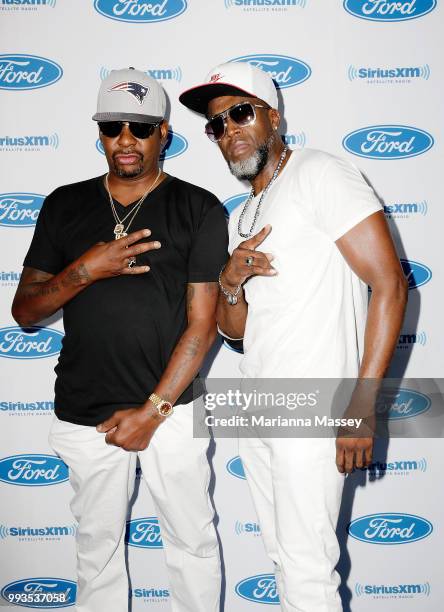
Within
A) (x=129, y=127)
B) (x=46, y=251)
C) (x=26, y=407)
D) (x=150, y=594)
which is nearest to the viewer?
(x=129, y=127)

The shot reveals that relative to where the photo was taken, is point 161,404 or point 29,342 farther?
point 29,342

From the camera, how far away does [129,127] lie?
2.07 meters

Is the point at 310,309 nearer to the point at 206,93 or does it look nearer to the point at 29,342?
the point at 206,93

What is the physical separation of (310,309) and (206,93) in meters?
0.90

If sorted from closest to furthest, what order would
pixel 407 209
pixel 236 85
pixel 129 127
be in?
pixel 236 85
pixel 129 127
pixel 407 209

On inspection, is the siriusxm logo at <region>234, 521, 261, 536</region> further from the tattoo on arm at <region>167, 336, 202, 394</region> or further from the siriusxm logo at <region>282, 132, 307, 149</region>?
the siriusxm logo at <region>282, 132, 307, 149</region>

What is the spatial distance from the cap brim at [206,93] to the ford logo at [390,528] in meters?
2.08

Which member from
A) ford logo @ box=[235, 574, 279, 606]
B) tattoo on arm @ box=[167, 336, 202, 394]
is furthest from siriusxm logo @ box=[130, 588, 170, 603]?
tattoo on arm @ box=[167, 336, 202, 394]

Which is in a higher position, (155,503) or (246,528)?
(155,503)

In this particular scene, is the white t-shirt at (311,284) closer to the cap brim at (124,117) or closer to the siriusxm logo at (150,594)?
the cap brim at (124,117)

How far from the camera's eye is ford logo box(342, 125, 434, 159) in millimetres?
2566

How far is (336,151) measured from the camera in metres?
2.58

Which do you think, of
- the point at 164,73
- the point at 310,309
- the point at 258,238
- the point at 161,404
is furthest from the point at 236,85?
the point at 161,404

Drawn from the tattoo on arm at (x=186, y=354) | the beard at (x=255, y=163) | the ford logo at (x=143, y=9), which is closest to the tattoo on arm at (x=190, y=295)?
the tattoo on arm at (x=186, y=354)
